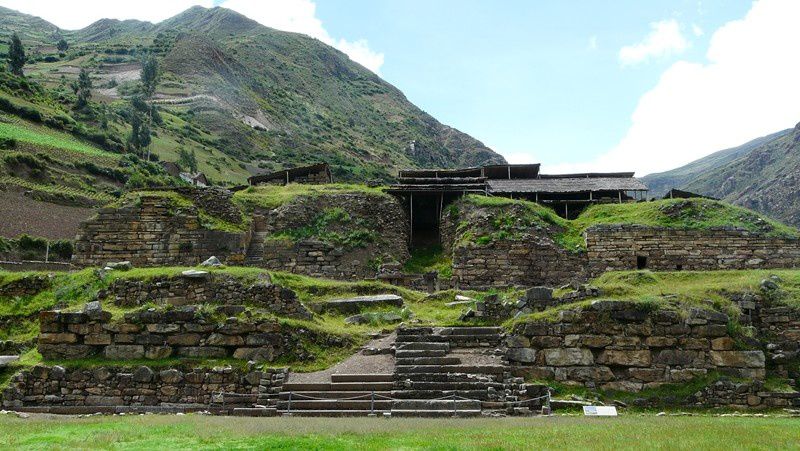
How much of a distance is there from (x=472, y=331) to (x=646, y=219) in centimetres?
1525

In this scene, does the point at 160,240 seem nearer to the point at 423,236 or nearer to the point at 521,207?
the point at 423,236

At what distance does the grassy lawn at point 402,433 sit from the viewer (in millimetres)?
9133

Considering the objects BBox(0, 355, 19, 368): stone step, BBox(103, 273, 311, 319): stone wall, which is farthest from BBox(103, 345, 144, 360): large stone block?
BBox(103, 273, 311, 319): stone wall

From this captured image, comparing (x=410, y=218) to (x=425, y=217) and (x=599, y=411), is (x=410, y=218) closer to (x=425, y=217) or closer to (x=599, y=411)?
(x=425, y=217)

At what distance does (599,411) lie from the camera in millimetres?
13344

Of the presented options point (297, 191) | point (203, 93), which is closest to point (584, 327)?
point (297, 191)

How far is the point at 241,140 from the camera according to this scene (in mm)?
105562

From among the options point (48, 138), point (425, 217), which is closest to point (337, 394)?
point (425, 217)

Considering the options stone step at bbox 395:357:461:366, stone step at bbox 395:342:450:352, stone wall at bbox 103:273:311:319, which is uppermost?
stone wall at bbox 103:273:311:319

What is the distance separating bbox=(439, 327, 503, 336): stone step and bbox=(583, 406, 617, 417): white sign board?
138 inches

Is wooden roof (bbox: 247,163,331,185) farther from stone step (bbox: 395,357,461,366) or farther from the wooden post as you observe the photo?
stone step (bbox: 395,357,461,366)

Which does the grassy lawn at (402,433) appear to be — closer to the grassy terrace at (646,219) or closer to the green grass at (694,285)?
the green grass at (694,285)

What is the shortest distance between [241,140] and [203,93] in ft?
75.3

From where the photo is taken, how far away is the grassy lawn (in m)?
9.13
